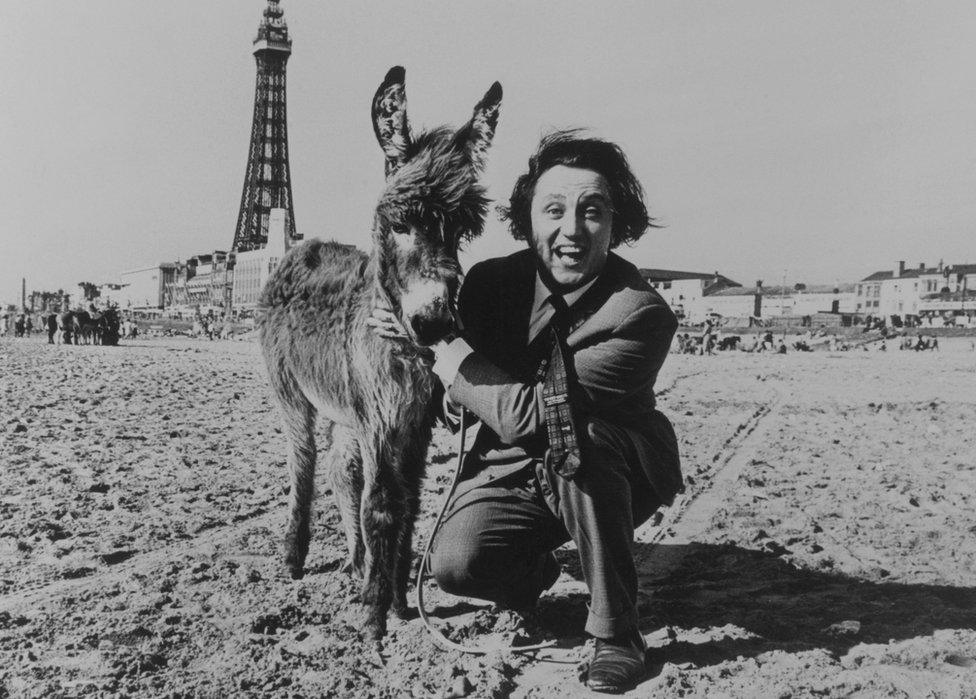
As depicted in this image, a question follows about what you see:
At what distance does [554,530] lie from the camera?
9.93 feet

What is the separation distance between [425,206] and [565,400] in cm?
86

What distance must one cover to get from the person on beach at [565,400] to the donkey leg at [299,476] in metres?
1.17

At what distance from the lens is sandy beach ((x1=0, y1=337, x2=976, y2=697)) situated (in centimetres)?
266

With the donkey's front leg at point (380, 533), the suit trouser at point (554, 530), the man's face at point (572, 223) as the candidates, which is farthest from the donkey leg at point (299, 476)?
the man's face at point (572, 223)

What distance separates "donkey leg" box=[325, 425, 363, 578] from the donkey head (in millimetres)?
1375

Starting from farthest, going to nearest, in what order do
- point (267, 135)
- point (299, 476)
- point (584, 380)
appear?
point (267, 135)
point (299, 476)
point (584, 380)

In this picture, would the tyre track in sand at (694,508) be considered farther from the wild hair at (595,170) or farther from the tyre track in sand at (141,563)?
the tyre track in sand at (141,563)

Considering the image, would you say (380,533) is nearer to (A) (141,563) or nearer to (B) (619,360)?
(B) (619,360)

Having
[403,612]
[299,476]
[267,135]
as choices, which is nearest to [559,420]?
[403,612]

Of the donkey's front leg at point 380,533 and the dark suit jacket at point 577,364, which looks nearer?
the dark suit jacket at point 577,364

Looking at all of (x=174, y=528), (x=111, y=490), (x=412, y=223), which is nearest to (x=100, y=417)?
(x=111, y=490)

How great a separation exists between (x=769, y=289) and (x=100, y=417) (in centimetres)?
10404

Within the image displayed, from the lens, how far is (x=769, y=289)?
102 m

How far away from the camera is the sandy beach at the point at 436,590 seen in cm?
266
